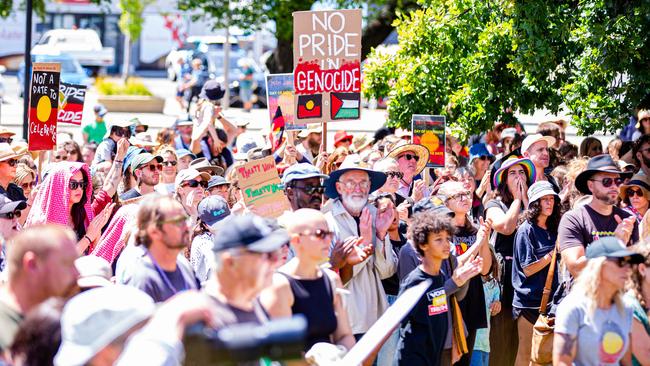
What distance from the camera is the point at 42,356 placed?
4.38 meters

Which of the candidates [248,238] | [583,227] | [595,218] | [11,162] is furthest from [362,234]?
[11,162]

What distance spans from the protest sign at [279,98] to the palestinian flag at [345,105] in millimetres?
1818

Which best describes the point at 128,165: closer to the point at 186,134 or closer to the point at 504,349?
Answer: the point at 504,349

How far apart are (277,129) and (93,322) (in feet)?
A: 28.3

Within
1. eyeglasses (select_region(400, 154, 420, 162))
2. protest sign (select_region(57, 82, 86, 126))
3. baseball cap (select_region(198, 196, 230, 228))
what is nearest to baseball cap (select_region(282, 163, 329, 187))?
baseball cap (select_region(198, 196, 230, 228))

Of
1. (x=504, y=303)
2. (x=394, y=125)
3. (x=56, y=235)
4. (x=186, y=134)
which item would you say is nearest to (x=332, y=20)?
(x=394, y=125)

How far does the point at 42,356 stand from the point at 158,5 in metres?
47.3

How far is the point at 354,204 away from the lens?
305 inches

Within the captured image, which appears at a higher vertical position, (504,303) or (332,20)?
(332,20)

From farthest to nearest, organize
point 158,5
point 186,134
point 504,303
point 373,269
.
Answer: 1. point 158,5
2. point 186,134
3. point 504,303
4. point 373,269

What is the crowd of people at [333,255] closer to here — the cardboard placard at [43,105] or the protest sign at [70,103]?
the protest sign at [70,103]

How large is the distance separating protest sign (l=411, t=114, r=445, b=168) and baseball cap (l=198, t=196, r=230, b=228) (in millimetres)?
3219

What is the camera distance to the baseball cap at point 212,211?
7988mm

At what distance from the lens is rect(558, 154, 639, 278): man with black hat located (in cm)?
772
